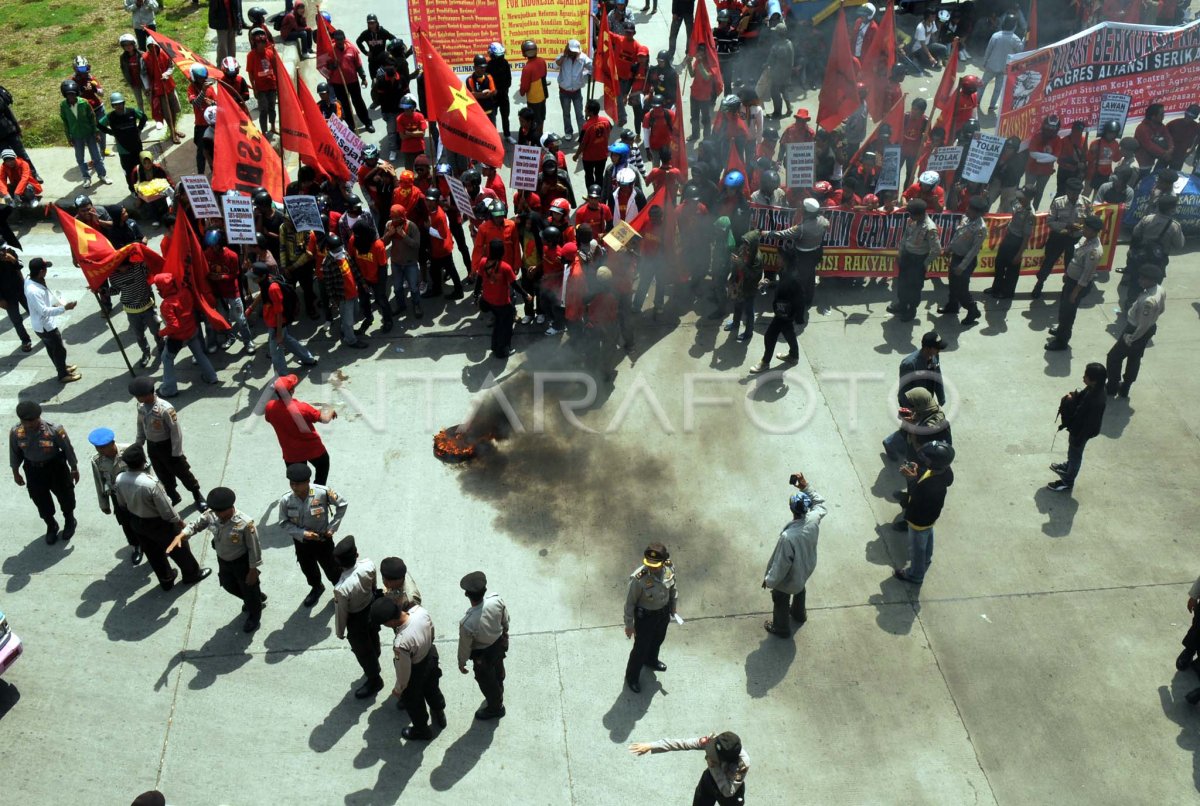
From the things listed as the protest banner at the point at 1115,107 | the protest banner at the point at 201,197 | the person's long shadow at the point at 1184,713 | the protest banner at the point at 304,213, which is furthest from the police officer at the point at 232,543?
the protest banner at the point at 1115,107

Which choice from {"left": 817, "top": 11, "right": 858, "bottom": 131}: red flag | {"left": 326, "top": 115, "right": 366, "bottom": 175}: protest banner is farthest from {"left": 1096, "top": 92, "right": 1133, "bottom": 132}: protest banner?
{"left": 326, "top": 115, "right": 366, "bottom": 175}: protest banner

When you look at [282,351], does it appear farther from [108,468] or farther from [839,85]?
[839,85]

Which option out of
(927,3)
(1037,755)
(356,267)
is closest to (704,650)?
(1037,755)

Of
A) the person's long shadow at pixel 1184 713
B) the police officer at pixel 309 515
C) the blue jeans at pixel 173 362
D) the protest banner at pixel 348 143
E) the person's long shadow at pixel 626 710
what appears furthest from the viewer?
the protest banner at pixel 348 143

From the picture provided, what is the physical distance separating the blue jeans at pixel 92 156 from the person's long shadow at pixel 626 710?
12.0 meters

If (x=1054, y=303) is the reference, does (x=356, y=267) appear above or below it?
above

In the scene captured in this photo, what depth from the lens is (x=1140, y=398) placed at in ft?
35.7

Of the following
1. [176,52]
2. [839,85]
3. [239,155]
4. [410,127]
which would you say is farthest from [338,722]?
[839,85]

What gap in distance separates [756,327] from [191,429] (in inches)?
252

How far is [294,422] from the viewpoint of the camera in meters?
8.74

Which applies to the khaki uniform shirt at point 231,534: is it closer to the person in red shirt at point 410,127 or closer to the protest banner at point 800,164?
the person in red shirt at point 410,127

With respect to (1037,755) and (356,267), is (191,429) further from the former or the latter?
(1037,755)

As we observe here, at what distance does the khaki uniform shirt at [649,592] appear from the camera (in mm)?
7258

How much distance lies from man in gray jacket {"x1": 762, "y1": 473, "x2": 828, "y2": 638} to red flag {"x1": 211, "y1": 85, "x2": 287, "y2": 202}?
7.43m
